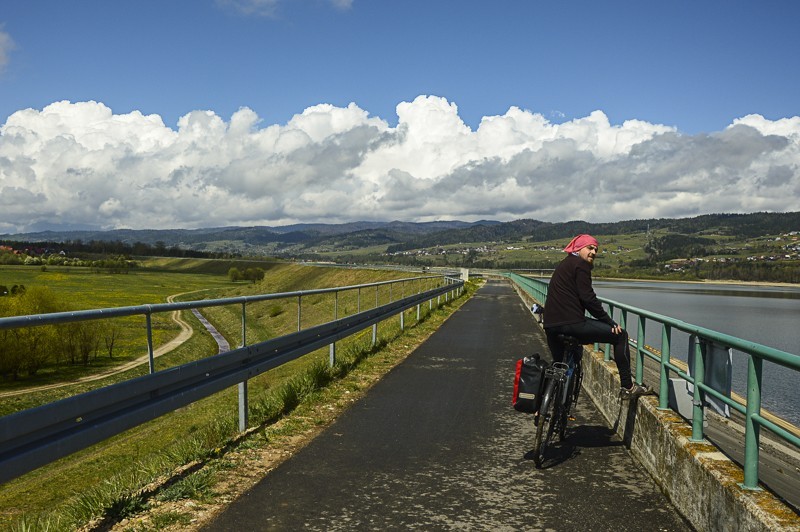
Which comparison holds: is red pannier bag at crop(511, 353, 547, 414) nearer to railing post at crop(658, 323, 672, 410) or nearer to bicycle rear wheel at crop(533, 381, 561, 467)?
bicycle rear wheel at crop(533, 381, 561, 467)

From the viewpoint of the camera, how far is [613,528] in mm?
4305

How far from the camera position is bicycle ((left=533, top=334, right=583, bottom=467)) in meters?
5.70

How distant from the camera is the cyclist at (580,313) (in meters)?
6.20

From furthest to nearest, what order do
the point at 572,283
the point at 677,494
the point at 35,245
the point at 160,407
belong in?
the point at 35,245 < the point at 572,283 < the point at 160,407 < the point at 677,494

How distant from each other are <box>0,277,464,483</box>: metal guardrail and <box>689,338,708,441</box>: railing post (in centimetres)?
414

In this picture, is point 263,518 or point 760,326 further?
point 760,326

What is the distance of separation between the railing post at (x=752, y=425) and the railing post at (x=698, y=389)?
1.04 m

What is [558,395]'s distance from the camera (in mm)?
6109

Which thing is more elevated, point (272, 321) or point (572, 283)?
point (572, 283)

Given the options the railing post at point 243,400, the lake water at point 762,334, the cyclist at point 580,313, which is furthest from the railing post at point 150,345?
the lake water at point 762,334

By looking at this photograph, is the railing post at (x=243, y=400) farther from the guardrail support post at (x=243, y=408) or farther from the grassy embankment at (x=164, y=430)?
the grassy embankment at (x=164, y=430)

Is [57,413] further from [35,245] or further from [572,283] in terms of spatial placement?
[35,245]

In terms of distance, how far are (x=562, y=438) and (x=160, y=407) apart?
152 inches

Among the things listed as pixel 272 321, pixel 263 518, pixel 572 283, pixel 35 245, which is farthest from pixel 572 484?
pixel 35 245
